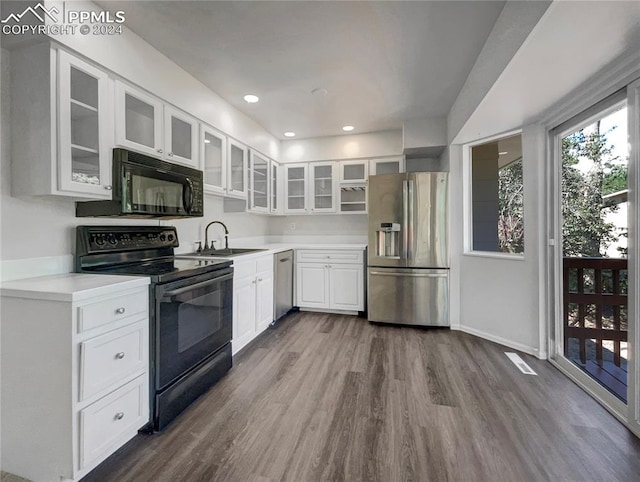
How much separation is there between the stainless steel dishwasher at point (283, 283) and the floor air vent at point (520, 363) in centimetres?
243

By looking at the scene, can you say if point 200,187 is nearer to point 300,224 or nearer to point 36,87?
point 36,87

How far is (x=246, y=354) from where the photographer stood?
9.26 ft

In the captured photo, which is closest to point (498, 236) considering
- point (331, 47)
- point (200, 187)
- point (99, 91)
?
point (331, 47)

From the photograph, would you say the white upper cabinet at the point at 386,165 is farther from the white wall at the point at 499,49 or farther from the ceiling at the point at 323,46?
the white wall at the point at 499,49

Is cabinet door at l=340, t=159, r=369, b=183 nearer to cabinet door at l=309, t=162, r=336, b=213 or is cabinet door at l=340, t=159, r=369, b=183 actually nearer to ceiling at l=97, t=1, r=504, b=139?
cabinet door at l=309, t=162, r=336, b=213

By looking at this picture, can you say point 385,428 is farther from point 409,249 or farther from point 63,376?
point 409,249

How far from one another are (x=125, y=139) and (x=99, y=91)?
11.5 inches

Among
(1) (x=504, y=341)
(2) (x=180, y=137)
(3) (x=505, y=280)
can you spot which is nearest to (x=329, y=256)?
(3) (x=505, y=280)

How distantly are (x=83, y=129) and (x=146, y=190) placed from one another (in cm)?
48

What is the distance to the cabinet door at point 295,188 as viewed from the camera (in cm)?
453

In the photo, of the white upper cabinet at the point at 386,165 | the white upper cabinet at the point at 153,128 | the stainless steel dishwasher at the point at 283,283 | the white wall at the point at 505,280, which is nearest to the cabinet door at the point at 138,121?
the white upper cabinet at the point at 153,128

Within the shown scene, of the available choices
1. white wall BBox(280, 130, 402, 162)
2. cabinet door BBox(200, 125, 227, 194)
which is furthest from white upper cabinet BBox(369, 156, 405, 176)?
cabinet door BBox(200, 125, 227, 194)

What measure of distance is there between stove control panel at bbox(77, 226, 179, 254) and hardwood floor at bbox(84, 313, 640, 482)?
1197 millimetres

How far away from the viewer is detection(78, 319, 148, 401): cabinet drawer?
136 cm
